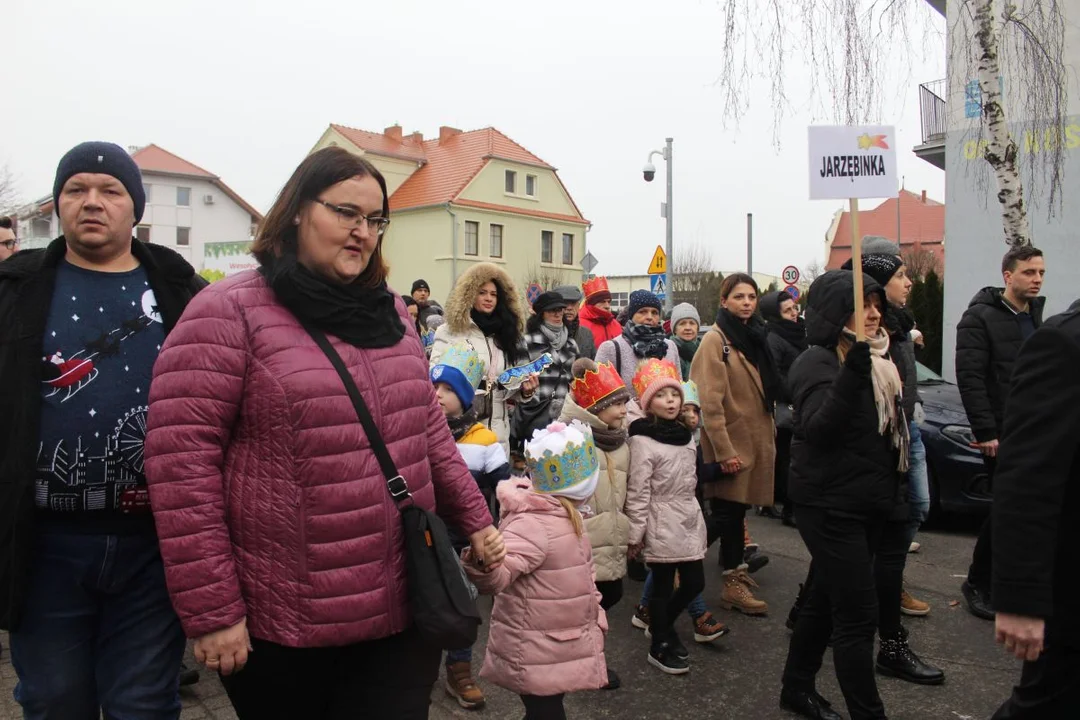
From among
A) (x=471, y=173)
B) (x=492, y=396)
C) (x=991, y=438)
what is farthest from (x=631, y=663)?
(x=471, y=173)

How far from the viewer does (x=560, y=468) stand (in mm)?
3477

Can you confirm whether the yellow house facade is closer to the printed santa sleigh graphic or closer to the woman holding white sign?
the woman holding white sign

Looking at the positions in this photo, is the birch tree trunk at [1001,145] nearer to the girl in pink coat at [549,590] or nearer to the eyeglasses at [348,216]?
the girl in pink coat at [549,590]

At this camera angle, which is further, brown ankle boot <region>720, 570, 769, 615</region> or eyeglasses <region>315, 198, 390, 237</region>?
brown ankle boot <region>720, 570, 769, 615</region>

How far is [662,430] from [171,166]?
5888cm

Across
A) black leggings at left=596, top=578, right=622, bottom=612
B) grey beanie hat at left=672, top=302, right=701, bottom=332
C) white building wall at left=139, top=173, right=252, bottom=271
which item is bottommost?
black leggings at left=596, top=578, right=622, bottom=612

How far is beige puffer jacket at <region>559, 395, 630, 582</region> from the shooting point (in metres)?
4.22

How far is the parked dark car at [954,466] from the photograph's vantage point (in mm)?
7160

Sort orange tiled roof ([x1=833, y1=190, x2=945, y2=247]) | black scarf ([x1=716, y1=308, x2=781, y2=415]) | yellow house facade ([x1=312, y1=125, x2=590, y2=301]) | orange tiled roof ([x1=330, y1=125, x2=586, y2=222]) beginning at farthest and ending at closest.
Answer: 1. orange tiled roof ([x1=833, y1=190, x2=945, y2=247])
2. orange tiled roof ([x1=330, y1=125, x2=586, y2=222])
3. yellow house facade ([x1=312, y1=125, x2=590, y2=301])
4. black scarf ([x1=716, y1=308, x2=781, y2=415])

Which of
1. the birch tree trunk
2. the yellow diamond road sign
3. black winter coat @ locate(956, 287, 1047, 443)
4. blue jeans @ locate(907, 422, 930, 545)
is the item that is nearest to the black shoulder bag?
blue jeans @ locate(907, 422, 930, 545)

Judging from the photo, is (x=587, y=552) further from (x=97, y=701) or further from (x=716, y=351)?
(x=716, y=351)

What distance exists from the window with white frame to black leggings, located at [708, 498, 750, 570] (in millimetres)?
37973

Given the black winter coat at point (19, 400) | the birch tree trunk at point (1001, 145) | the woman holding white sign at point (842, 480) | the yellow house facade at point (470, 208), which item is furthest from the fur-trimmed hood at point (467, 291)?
the yellow house facade at point (470, 208)

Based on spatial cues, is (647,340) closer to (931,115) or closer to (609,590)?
(609,590)
